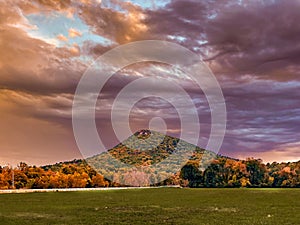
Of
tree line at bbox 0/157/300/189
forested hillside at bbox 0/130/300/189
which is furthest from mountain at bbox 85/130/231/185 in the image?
tree line at bbox 0/157/300/189

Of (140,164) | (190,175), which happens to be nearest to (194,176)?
(190,175)

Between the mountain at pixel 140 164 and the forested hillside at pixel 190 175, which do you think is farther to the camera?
the mountain at pixel 140 164

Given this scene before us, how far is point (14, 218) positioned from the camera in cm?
2712

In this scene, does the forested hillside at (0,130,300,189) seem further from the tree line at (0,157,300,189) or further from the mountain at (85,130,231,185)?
the mountain at (85,130,231,185)

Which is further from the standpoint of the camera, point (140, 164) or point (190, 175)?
point (140, 164)

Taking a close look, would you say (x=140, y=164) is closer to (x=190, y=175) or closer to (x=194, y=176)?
(x=190, y=175)

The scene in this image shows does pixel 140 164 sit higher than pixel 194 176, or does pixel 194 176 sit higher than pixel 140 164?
pixel 140 164

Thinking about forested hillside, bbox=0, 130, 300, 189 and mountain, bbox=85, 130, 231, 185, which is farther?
mountain, bbox=85, 130, 231, 185

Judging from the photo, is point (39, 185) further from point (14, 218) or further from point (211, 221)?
point (211, 221)

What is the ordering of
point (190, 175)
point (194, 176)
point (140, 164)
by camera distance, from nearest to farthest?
point (194, 176)
point (190, 175)
point (140, 164)

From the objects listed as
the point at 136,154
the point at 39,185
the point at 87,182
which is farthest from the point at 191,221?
the point at 136,154

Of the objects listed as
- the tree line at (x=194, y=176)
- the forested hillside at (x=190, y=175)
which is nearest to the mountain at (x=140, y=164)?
the forested hillside at (x=190, y=175)

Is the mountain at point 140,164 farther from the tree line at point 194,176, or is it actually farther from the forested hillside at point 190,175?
the tree line at point 194,176

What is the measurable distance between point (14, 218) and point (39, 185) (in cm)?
7572
